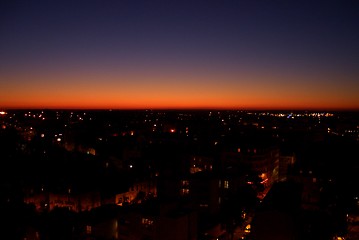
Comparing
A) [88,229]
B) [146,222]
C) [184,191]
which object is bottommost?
[88,229]

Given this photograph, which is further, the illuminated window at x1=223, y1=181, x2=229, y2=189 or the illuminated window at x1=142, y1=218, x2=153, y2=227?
the illuminated window at x1=223, y1=181, x2=229, y2=189

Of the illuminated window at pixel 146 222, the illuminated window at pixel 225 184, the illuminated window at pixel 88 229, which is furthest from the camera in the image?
the illuminated window at pixel 225 184

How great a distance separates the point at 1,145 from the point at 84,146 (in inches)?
366

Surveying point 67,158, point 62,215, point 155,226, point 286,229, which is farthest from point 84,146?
point 286,229

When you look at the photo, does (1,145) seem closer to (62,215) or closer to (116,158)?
(116,158)

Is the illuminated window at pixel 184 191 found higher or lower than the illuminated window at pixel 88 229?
higher

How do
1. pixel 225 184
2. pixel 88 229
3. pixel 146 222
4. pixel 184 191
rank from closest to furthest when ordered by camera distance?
pixel 146 222 → pixel 88 229 → pixel 184 191 → pixel 225 184

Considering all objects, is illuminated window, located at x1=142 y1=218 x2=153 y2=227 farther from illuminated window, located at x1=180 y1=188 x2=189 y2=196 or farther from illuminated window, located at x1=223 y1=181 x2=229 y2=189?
illuminated window, located at x1=223 y1=181 x2=229 y2=189

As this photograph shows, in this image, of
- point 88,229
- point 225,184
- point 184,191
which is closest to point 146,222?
point 88,229

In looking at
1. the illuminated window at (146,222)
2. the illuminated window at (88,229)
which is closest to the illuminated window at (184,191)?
the illuminated window at (146,222)

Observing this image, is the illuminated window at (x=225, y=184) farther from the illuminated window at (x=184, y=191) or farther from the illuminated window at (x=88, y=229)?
the illuminated window at (x=88, y=229)

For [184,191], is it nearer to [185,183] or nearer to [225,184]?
[185,183]

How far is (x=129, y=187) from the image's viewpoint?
21.9 meters

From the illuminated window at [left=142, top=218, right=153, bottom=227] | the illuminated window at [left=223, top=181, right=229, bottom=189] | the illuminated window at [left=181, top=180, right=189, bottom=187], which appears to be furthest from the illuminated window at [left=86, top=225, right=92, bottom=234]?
the illuminated window at [left=223, top=181, right=229, bottom=189]
